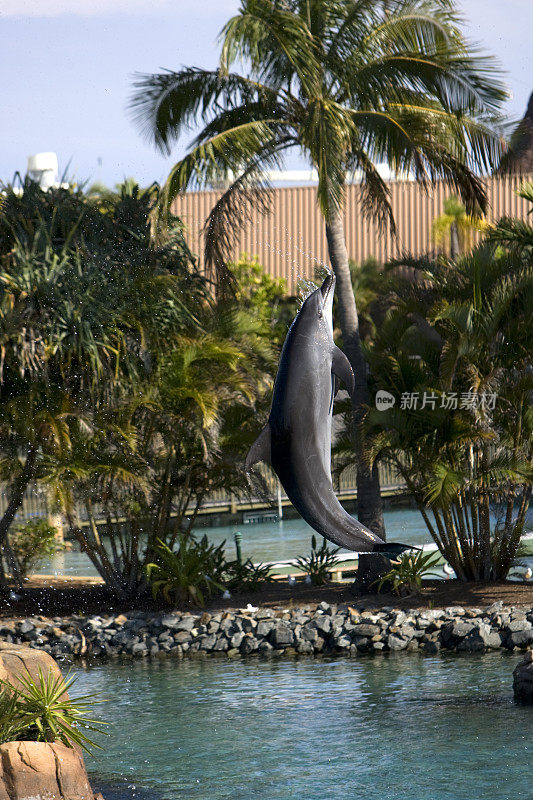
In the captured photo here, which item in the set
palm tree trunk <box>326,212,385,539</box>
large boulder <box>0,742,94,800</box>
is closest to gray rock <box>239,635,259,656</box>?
palm tree trunk <box>326,212,385,539</box>

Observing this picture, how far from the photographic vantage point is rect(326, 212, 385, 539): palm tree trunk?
14727mm

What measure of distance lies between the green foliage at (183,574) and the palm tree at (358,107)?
2.53 metres

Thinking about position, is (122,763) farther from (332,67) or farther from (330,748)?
(332,67)

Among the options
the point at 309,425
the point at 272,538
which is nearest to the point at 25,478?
the point at 309,425

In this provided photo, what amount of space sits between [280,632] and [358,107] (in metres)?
7.55

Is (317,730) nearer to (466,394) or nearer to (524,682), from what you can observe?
(524,682)

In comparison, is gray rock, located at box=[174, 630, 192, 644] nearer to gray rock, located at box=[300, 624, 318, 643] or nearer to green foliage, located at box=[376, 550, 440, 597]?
gray rock, located at box=[300, 624, 318, 643]

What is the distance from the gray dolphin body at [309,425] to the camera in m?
4.20

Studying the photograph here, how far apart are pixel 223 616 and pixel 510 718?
5536 millimetres

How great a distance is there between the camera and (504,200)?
1864 inches

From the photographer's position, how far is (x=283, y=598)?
626 inches

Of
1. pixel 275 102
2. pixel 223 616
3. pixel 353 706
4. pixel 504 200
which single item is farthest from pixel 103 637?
pixel 504 200

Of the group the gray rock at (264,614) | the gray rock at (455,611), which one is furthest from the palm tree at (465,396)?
the gray rock at (264,614)

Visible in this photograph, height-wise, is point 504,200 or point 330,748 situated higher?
point 504,200
